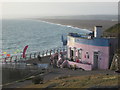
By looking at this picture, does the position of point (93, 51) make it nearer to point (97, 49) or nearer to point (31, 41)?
point (97, 49)

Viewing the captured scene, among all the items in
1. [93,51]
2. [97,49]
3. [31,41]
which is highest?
[97,49]

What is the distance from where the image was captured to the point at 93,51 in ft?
94.6

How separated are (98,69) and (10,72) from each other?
8531 millimetres

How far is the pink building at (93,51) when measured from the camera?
2811 centimetres

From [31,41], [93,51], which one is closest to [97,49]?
[93,51]

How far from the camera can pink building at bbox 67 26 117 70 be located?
2811 cm

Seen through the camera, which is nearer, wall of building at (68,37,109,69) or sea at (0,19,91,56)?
wall of building at (68,37,109,69)

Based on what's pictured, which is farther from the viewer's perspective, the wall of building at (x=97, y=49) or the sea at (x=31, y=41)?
the sea at (x=31, y=41)

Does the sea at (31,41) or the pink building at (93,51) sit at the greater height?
the pink building at (93,51)

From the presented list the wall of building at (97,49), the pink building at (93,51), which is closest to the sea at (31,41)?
A: the pink building at (93,51)

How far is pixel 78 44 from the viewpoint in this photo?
30625 millimetres

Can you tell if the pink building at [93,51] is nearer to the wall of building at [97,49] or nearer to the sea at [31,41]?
the wall of building at [97,49]

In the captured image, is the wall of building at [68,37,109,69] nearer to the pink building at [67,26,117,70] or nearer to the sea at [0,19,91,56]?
the pink building at [67,26,117,70]

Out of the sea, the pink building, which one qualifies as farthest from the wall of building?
the sea
